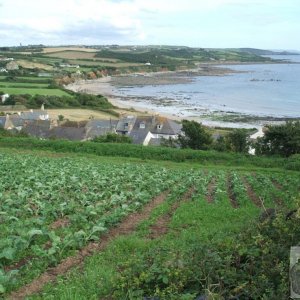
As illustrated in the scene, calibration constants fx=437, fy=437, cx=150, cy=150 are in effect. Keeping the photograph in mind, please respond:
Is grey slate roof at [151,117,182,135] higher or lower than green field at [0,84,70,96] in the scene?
lower

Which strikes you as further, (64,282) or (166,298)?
(64,282)

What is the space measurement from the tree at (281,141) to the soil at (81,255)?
30643mm

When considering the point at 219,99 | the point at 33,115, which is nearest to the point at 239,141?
the point at 33,115

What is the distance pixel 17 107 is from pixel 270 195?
84.4 meters

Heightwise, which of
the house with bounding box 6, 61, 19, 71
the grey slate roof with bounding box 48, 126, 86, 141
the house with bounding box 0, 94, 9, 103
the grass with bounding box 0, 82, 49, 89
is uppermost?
the house with bounding box 6, 61, 19, 71

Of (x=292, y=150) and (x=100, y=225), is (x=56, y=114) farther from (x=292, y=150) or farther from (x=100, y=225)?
(x=100, y=225)

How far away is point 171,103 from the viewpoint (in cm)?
10831

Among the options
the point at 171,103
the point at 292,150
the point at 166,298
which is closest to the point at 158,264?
the point at 166,298

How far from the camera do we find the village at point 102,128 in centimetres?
6272

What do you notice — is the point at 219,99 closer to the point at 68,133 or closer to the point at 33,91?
the point at 33,91

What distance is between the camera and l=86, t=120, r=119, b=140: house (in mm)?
65594

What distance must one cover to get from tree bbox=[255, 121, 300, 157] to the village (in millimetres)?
18697

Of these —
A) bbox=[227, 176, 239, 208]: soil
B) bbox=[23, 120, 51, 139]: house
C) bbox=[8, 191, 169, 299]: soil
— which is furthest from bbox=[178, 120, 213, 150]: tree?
bbox=[8, 191, 169, 299]: soil

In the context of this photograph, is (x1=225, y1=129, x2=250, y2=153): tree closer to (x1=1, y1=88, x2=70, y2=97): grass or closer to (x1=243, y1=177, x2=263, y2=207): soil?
(x1=243, y1=177, x2=263, y2=207): soil
